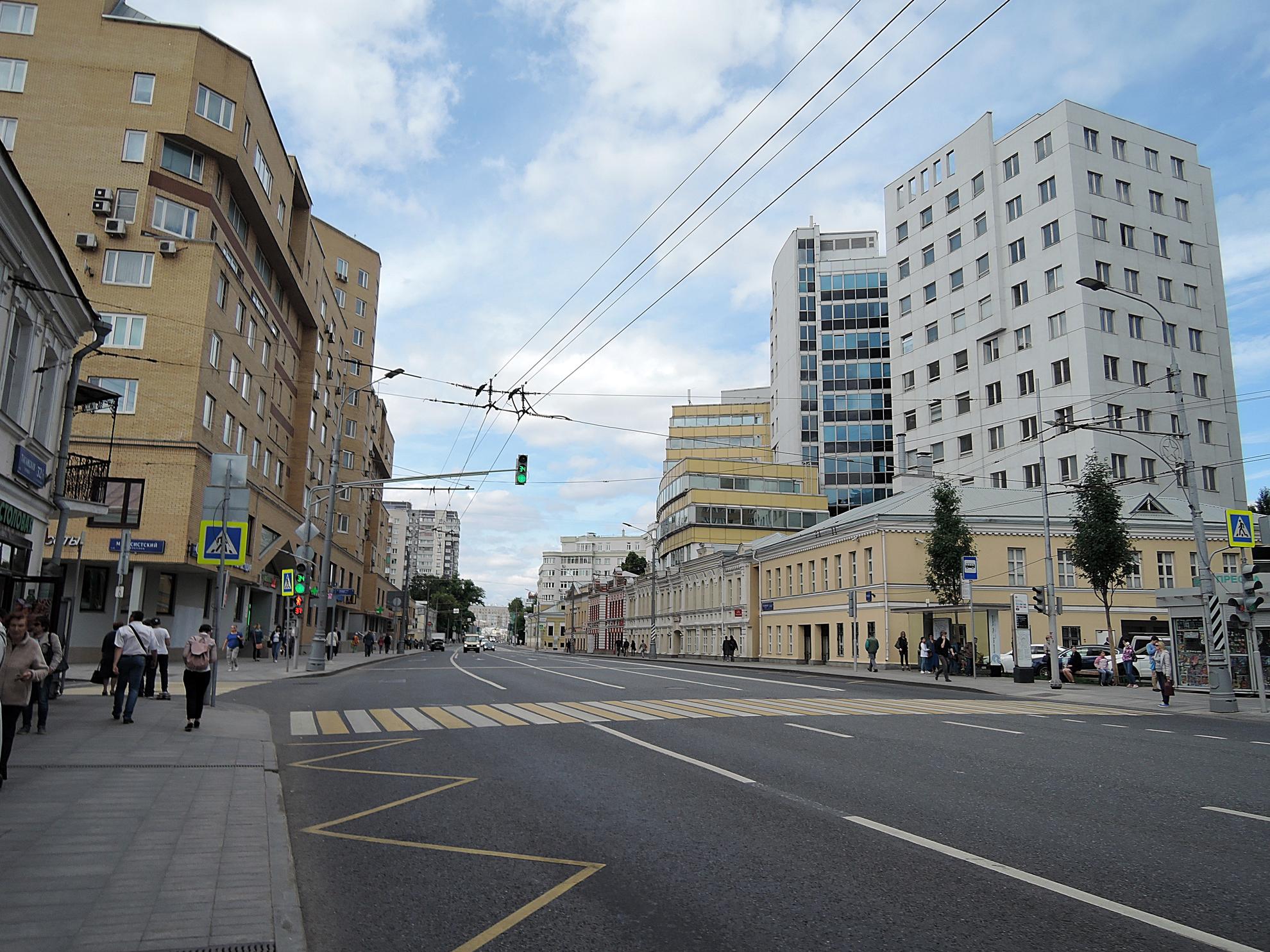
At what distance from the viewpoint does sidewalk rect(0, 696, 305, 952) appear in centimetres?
450

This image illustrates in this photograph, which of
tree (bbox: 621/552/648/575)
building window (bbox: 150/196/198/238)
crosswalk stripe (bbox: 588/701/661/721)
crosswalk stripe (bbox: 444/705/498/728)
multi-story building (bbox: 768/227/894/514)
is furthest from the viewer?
tree (bbox: 621/552/648/575)

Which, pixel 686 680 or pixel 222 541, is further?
pixel 686 680

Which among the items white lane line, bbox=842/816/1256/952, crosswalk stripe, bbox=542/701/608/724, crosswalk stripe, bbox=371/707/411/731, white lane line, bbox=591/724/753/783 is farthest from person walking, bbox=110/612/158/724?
white lane line, bbox=842/816/1256/952

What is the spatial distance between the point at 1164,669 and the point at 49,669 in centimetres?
2328

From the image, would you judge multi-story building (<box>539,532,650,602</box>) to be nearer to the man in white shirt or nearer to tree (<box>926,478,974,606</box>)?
tree (<box>926,478,974,606</box>)

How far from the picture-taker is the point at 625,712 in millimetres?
16500

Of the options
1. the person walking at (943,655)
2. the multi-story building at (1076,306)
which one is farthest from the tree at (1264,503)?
the person walking at (943,655)

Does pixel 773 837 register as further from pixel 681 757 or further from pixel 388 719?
pixel 388 719

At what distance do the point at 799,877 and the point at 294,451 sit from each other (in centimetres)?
5439

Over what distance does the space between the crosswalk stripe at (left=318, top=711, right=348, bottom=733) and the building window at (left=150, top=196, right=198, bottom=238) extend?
1040 inches

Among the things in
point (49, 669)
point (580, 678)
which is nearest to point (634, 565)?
point (580, 678)

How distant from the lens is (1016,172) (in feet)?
187

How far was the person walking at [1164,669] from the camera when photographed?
69.7 feet

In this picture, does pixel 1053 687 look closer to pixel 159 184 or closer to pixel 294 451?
pixel 159 184
